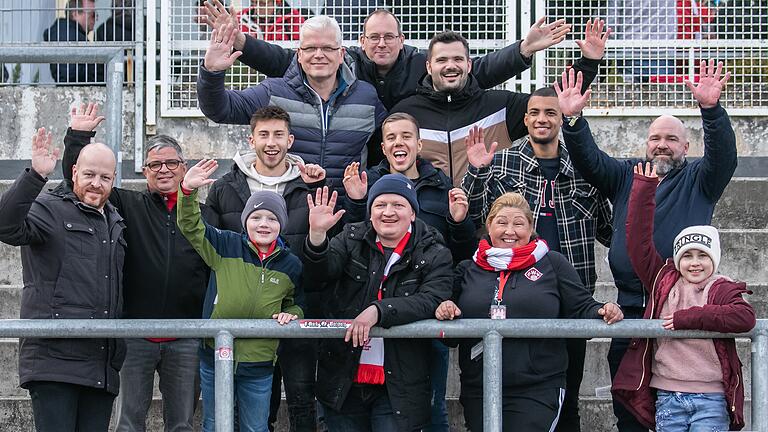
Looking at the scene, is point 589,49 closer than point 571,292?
No

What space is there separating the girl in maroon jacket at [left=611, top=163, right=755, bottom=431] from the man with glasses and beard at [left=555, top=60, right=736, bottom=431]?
227 millimetres

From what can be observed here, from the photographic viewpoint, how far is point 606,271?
772 cm

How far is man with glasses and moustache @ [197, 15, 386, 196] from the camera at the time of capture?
6336mm

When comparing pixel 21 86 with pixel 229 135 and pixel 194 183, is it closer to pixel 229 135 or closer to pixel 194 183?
pixel 229 135

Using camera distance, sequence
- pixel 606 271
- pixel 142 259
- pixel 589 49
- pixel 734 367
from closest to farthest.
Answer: pixel 734 367 → pixel 142 259 → pixel 589 49 → pixel 606 271

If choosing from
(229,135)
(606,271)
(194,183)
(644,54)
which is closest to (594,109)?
(644,54)

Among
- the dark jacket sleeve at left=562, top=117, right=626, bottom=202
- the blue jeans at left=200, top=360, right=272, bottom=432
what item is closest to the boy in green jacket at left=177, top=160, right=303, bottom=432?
the blue jeans at left=200, top=360, right=272, bottom=432

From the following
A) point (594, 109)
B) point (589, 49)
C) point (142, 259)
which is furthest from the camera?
point (594, 109)

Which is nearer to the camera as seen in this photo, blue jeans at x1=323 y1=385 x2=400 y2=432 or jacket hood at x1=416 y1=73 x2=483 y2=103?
blue jeans at x1=323 y1=385 x2=400 y2=432

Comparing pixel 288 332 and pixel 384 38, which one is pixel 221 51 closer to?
pixel 384 38

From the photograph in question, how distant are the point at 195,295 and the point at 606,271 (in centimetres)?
287

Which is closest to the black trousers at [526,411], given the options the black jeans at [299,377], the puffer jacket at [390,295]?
the puffer jacket at [390,295]

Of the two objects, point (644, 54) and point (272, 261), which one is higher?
point (644, 54)

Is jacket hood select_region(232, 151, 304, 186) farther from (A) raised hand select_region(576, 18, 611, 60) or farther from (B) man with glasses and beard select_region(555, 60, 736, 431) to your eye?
(A) raised hand select_region(576, 18, 611, 60)
